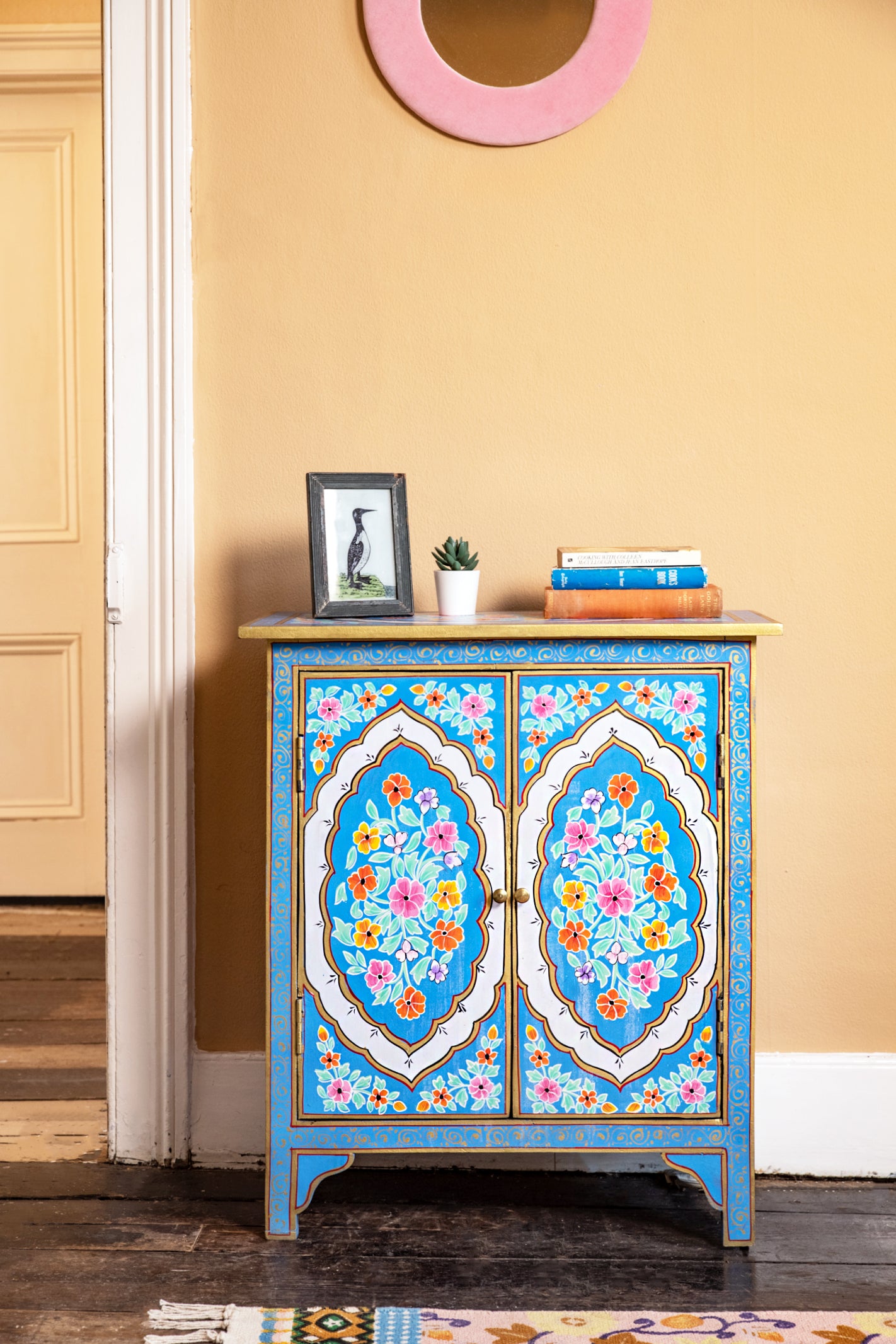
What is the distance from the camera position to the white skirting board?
1.90 metres

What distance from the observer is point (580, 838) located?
162 centimetres

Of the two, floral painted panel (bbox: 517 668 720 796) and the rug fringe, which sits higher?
floral painted panel (bbox: 517 668 720 796)

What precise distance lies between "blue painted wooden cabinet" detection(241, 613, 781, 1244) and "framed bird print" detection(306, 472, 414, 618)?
0.12 metres

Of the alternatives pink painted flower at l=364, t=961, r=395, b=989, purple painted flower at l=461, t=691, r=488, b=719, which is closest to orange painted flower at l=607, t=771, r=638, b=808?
purple painted flower at l=461, t=691, r=488, b=719

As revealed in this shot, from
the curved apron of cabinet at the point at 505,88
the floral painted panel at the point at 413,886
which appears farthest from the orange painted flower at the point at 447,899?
the curved apron of cabinet at the point at 505,88

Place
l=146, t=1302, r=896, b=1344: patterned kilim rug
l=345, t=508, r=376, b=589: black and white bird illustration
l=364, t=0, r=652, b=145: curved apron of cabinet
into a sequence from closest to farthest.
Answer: l=146, t=1302, r=896, b=1344: patterned kilim rug, l=345, t=508, r=376, b=589: black and white bird illustration, l=364, t=0, r=652, b=145: curved apron of cabinet

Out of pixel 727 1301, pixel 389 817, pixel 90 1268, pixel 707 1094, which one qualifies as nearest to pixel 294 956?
pixel 389 817

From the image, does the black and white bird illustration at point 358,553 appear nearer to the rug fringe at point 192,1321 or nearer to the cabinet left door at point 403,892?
the cabinet left door at point 403,892

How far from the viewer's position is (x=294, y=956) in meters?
1.63

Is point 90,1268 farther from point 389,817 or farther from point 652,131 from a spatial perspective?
point 652,131

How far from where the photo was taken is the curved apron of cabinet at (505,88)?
6.05ft

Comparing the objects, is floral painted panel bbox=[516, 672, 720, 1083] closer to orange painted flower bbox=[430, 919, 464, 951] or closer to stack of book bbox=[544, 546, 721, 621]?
orange painted flower bbox=[430, 919, 464, 951]

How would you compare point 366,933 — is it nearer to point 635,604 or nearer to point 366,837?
point 366,837

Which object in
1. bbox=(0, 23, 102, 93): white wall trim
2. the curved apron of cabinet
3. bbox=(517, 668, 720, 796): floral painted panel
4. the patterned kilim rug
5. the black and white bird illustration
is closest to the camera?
the patterned kilim rug
